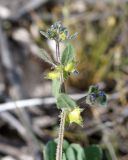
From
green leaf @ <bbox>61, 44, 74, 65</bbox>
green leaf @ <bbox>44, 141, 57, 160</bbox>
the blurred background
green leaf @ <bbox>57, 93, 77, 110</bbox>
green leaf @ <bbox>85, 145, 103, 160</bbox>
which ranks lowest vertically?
green leaf @ <bbox>57, 93, 77, 110</bbox>

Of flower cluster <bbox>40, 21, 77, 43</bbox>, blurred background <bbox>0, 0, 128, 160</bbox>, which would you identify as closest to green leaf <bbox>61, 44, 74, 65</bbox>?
flower cluster <bbox>40, 21, 77, 43</bbox>

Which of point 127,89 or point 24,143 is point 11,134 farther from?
point 127,89

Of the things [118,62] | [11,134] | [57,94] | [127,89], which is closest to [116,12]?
[118,62]

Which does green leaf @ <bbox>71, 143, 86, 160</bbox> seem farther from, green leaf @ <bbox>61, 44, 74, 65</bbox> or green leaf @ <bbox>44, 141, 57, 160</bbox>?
green leaf @ <bbox>61, 44, 74, 65</bbox>

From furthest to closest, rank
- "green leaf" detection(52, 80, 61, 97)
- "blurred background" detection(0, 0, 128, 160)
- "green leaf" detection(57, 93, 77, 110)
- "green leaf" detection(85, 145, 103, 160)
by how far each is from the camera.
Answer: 1. "blurred background" detection(0, 0, 128, 160)
2. "green leaf" detection(85, 145, 103, 160)
3. "green leaf" detection(52, 80, 61, 97)
4. "green leaf" detection(57, 93, 77, 110)

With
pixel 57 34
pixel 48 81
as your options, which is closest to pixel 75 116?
pixel 57 34

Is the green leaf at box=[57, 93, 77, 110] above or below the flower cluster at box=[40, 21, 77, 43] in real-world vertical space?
below

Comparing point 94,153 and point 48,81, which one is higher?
point 48,81

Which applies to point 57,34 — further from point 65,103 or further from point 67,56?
point 65,103

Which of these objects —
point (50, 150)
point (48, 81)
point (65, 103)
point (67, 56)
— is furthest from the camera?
point (48, 81)

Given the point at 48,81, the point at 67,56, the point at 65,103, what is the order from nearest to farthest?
the point at 65,103 → the point at 67,56 → the point at 48,81
